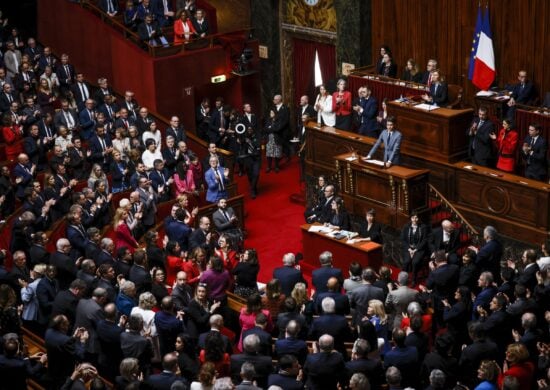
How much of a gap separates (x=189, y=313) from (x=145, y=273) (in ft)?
3.26

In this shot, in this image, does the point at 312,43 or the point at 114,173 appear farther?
the point at 312,43

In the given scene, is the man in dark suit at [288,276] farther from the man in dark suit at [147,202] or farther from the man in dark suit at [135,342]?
the man in dark suit at [147,202]

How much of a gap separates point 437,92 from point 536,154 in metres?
2.10

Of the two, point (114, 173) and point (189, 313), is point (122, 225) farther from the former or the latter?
point (189, 313)

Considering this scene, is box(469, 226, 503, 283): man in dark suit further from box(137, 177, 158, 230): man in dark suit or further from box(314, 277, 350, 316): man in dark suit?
box(137, 177, 158, 230): man in dark suit

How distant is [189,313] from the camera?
439 inches

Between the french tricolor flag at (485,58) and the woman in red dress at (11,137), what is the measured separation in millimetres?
7812

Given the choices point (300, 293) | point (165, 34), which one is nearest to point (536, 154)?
point (300, 293)

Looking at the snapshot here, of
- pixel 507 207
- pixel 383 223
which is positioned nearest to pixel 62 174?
pixel 383 223

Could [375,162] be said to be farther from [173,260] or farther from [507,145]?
[173,260]

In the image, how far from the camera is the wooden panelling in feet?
54.9

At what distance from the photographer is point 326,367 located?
9.62 meters

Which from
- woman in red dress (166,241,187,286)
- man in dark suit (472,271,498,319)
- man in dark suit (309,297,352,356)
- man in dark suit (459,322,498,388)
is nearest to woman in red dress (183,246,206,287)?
woman in red dress (166,241,187,286)

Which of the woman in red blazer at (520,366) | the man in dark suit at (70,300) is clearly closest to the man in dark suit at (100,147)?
the man in dark suit at (70,300)
